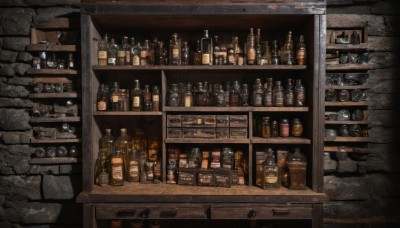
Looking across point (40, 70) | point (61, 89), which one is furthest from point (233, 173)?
point (40, 70)

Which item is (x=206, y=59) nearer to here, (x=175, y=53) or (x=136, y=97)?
(x=175, y=53)

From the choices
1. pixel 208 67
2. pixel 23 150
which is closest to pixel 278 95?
pixel 208 67

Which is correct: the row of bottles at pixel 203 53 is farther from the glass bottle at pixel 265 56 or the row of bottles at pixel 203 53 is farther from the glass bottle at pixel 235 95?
the glass bottle at pixel 235 95

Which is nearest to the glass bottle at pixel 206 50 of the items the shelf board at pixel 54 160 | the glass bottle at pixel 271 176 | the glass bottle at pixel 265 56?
the glass bottle at pixel 265 56

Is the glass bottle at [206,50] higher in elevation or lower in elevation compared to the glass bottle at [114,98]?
higher

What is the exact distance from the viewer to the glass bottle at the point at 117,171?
7.41 ft

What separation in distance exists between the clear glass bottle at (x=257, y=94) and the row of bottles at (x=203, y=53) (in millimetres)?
154

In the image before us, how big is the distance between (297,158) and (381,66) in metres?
1.04

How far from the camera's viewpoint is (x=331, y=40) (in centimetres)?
248

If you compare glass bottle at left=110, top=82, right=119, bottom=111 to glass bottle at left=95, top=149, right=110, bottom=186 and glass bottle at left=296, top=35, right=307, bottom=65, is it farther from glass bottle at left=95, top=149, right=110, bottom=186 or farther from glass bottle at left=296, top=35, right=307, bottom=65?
glass bottle at left=296, top=35, right=307, bottom=65

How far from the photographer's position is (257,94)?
2330mm

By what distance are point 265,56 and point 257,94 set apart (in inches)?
11.9

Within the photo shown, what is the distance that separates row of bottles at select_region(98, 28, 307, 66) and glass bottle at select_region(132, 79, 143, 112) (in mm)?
158

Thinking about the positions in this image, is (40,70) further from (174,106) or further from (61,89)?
(174,106)
